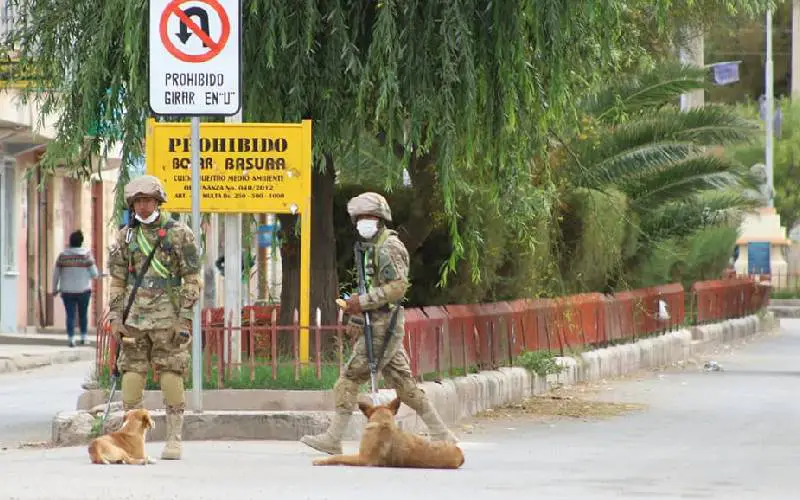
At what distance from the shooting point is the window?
3466 centimetres

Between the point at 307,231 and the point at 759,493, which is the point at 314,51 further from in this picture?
the point at 759,493

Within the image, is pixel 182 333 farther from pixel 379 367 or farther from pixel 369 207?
pixel 369 207

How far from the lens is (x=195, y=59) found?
12.6 m

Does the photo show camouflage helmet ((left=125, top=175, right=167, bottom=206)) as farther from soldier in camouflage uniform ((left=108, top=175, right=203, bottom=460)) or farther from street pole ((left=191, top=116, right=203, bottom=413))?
street pole ((left=191, top=116, right=203, bottom=413))

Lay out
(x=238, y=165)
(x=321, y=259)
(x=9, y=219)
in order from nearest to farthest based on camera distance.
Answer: (x=238, y=165) → (x=321, y=259) → (x=9, y=219)

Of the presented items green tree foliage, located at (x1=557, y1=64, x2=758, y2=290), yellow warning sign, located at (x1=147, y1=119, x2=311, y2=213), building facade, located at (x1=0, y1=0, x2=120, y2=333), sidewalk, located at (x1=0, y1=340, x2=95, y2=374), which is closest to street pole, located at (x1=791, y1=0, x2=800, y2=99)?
building facade, located at (x1=0, y1=0, x2=120, y2=333)

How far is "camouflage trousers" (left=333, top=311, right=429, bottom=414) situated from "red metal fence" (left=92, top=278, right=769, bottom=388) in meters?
1.56

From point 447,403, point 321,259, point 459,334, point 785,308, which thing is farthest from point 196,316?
point 785,308

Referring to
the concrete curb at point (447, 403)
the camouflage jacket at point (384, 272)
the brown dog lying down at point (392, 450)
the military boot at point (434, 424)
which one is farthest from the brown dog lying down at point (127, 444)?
the concrete curb at point (447, 403)

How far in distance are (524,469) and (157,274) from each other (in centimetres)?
236

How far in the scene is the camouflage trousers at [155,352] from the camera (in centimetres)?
1132

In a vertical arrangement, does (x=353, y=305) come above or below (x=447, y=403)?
above

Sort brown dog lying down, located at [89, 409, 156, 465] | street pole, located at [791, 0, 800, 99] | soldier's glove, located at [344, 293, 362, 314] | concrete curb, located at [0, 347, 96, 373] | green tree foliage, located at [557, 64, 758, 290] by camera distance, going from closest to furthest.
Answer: brown dog lying down, located at [89, 409, 156, 465]
soldier's glove, located at [344, 293, 362, 314]
green tree foliage, located at [557, 64, 758, 290]
concrete curb, located at [0, 347, 96, 373]
street pole, located at [791, 0, 800, 99]

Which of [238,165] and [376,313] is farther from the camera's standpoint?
[238,165]
